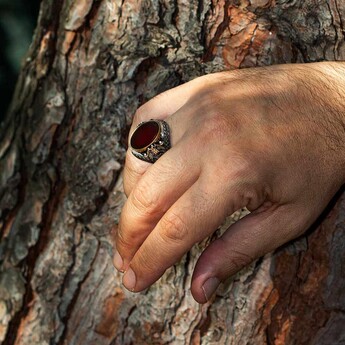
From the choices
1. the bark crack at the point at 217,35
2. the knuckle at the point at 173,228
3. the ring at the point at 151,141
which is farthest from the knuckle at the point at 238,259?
the bark crack at the point at 217,35

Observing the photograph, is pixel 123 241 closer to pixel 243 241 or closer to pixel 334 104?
pixel 243 241

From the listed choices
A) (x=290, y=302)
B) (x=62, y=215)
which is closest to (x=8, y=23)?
(x=62, y=215)

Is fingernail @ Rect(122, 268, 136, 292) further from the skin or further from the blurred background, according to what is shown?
the blurred background

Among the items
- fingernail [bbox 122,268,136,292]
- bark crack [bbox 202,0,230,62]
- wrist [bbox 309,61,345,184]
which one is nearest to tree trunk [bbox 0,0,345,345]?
bark crack [bbox 202,0,230,62]

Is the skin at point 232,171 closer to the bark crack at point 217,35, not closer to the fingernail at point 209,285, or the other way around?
the fingernail at point 209,285

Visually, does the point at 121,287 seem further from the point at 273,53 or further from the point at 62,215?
the point at 273,53

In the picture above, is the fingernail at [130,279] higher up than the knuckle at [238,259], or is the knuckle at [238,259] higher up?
the knuckle at [238,259]
